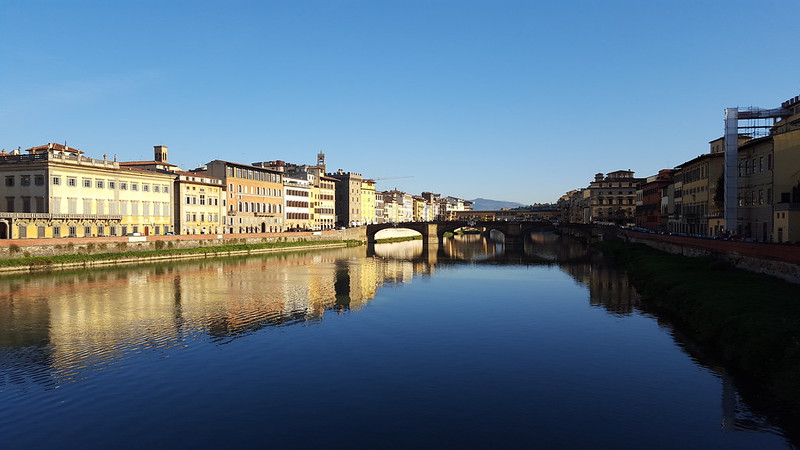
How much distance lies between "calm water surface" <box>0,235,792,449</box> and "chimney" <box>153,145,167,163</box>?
56720mm

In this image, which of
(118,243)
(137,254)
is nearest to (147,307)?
(137,254)

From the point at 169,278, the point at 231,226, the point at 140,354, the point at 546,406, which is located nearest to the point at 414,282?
the point at 169,278

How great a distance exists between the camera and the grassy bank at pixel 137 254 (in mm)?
55300

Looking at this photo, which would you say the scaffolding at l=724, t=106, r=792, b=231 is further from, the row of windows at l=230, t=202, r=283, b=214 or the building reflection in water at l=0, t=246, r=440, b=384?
the row of windows at l=230, t=202, r=283, b=214

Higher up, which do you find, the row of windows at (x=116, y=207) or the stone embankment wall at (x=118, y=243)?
the row of windows at (x=116, y=207)

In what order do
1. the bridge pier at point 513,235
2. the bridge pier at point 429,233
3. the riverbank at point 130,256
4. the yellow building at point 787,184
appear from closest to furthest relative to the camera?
the yellow building at point 787,184 → the riverbank at point 130,256 → the bridge pier at point 513,235 → the bridge pier at point 429,233

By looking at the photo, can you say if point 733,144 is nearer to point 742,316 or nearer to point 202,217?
point 742,316

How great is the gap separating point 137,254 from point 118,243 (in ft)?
8.28

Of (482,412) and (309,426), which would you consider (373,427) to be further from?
(482,412)

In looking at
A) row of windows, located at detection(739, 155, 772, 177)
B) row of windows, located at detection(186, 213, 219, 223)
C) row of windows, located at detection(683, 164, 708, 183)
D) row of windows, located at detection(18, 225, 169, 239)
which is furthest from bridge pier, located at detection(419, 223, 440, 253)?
row of windows, located at detection(739, 155, 772, 177)

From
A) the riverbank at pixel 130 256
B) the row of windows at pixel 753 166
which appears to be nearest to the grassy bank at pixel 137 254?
the riverbank at pixel 130 256

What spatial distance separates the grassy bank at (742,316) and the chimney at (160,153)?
81.0m

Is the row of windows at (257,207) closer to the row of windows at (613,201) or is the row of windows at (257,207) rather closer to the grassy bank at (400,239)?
the grassy bank at (400,239)

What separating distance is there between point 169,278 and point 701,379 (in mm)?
45506
